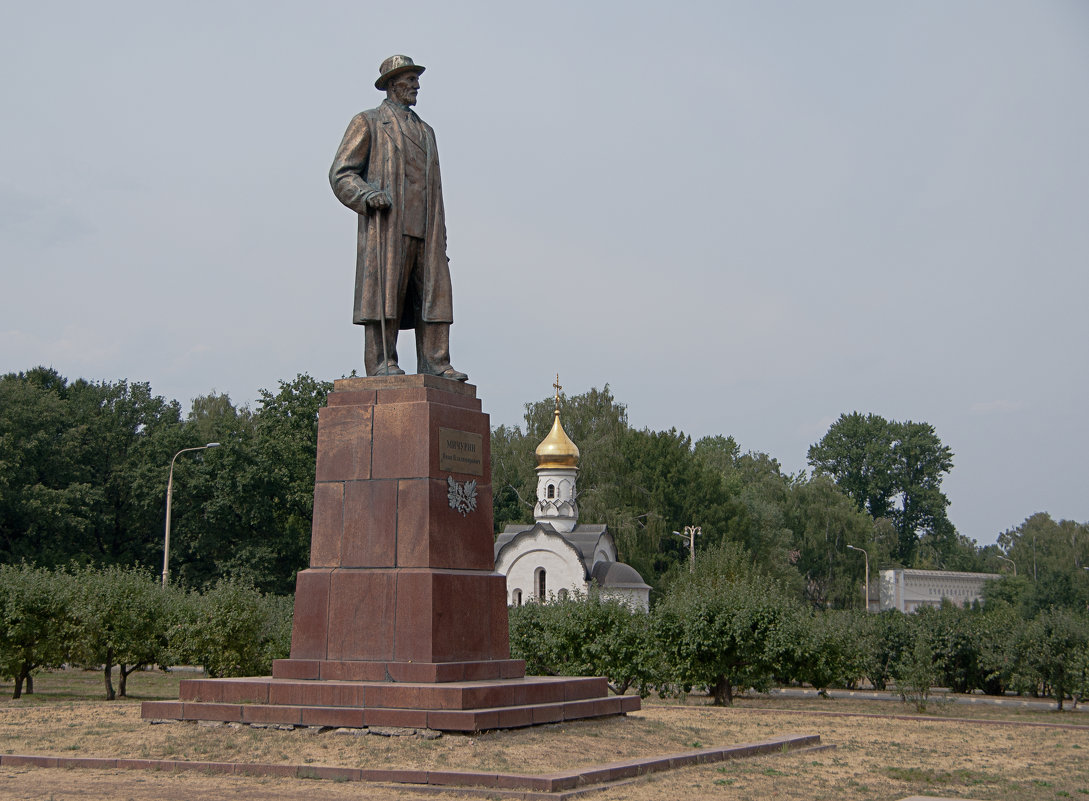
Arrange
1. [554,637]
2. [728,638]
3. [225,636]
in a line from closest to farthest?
[728,638] → [225,636] → [554,637]

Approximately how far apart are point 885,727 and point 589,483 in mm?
44799

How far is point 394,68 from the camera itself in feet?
42.3

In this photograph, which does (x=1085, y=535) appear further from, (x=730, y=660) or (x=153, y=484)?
(x=730, y=660)

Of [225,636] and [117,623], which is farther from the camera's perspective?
[225,636]

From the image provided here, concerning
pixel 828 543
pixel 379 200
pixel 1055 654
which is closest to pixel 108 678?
pixel 379 200

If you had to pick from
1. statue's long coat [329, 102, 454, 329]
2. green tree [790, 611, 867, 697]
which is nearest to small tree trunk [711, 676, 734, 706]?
green tree [790, 611, 867, 697]

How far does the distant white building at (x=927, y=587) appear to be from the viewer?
234 ft

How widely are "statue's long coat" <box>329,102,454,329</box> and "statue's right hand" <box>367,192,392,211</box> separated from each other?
82 millimetres

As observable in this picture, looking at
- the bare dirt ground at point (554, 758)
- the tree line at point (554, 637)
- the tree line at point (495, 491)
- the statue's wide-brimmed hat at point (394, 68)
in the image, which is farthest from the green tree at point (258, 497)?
the statue's wide-brimmed hat at point (394, 68)

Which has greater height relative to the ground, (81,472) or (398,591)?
(81,472)

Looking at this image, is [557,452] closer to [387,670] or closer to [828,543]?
[828,543]

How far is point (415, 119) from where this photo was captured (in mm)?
13008

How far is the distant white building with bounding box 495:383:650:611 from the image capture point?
160 ft

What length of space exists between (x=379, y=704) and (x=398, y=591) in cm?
121
